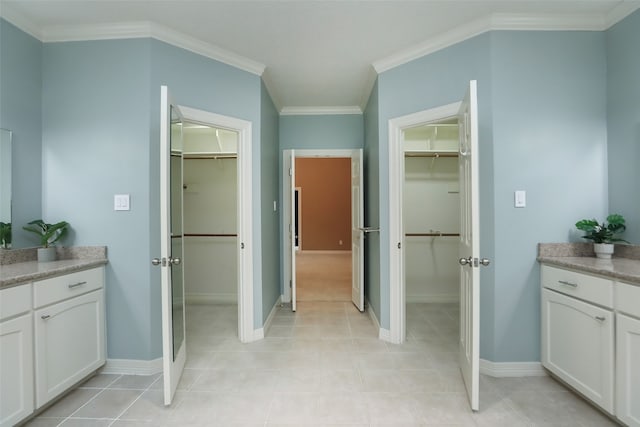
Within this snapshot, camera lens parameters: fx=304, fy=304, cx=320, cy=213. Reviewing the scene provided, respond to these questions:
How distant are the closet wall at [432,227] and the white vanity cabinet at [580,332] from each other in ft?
6.16

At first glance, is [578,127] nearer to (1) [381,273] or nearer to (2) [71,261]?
(1) [381,273]

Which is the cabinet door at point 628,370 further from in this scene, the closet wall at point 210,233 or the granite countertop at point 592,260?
the closet wall at point 210,233

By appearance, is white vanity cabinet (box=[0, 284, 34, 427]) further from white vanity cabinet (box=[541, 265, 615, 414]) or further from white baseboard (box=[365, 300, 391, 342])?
white vanity cabinet (box=[541, 265, 615, 414])

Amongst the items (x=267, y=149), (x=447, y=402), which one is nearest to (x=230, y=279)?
(x=267, y=149)

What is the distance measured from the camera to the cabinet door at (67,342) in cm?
176

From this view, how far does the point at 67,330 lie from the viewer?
1.94 metres

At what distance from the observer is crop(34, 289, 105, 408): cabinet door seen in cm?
176

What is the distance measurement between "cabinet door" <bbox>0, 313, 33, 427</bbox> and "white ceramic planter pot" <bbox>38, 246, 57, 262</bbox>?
1.94 ft

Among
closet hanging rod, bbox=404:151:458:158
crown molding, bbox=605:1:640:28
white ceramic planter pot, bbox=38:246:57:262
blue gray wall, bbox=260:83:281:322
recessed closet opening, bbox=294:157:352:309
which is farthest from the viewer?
recessed closet opening, bbox=294:157:352:309

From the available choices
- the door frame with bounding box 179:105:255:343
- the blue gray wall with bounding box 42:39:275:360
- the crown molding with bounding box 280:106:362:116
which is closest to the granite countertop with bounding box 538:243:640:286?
the door frame with bounding box 179:105:255:343

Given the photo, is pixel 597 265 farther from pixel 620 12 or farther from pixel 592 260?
pixel 620 12

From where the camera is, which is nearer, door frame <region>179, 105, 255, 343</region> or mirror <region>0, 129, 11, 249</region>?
mirror <region>0, 129, 11, 249</region>

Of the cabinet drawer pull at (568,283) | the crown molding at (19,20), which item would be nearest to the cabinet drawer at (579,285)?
the cabinet drawer pull at (568,283)

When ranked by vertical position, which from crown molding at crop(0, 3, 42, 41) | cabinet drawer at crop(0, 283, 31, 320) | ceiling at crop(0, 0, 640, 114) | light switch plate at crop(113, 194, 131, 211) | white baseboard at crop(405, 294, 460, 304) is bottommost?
white baseboard at crop(405, 294, 460, 304)
